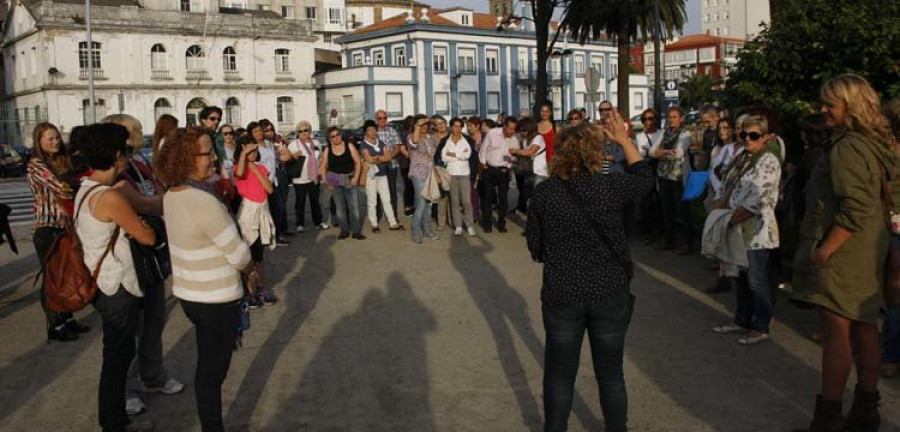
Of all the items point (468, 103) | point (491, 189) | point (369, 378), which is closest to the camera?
point (369, 378)

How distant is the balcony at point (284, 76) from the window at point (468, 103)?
44.4 feet

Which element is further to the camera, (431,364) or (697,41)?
(697,41)

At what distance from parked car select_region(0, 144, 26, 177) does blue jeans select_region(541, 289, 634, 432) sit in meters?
30.3

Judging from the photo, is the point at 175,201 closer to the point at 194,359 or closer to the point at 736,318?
the point at 194,359

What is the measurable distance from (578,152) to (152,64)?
185ft

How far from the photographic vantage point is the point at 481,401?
5547mm

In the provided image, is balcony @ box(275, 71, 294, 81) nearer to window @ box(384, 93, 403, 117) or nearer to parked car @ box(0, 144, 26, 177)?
window @ box(384, 93, 403, 117)

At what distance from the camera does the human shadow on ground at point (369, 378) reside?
5.26 meters

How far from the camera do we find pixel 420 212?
1261 centimetres

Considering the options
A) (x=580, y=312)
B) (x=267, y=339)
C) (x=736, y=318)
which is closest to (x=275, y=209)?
(x=267, y=339)

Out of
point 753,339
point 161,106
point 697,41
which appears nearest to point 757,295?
point 753,339

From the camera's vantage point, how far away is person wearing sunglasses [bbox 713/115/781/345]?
6.39m

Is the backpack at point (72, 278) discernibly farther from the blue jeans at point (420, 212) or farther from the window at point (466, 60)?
the window at point (466, 60)

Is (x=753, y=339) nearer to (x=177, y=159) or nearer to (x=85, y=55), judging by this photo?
(x=177, y=159)
